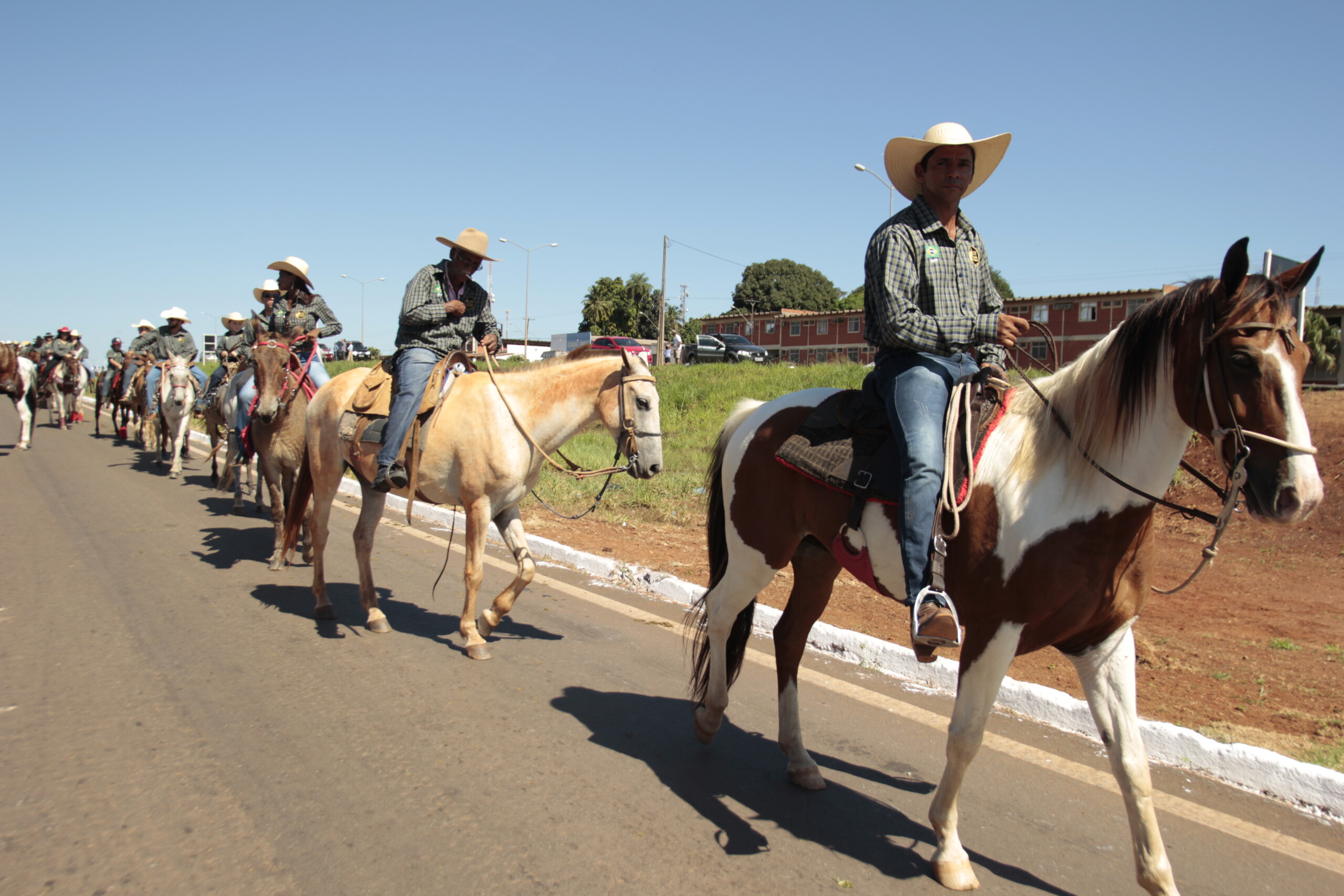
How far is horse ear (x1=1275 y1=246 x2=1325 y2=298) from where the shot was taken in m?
2.43

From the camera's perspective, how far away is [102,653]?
4.98m

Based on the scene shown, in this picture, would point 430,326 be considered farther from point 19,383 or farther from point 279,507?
point 19,383

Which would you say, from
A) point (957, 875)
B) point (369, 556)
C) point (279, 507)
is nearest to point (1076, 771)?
point (957, 875)

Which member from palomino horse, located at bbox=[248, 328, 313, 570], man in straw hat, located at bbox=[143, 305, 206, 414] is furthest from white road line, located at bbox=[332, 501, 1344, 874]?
man in straw hat, located at bbox=[143, 305, 206, 414]

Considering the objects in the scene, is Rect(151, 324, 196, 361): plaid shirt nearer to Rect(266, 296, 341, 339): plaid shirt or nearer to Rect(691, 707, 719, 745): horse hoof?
Rect(266, 296, 341, 339): plaid shirt

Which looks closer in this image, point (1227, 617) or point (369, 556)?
point (369, 556)

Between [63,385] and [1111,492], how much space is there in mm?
27255

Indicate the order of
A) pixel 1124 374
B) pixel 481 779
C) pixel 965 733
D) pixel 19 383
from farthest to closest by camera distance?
pixel 19 383 < pixel 481 779 < pixel 965 733 < pixel 1124 374

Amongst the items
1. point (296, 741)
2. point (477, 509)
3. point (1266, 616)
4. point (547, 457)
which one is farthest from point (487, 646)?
point (1266, 616)

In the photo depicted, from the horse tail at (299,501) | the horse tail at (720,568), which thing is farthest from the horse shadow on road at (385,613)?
the horse tail at (720,568)

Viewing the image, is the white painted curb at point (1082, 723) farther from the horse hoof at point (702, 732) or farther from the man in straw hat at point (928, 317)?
the man in straw hat at point (928, 317)

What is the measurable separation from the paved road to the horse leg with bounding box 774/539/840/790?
21 centimetres

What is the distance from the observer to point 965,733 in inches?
113

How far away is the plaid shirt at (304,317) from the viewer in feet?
28.0
